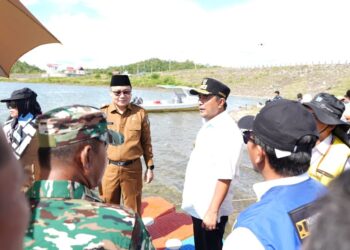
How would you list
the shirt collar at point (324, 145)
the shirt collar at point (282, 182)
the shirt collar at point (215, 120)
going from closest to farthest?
the shirt collar at point (282, 182) < the shirt collar at point (324, 145) < the shirt collar at point (215, 120)

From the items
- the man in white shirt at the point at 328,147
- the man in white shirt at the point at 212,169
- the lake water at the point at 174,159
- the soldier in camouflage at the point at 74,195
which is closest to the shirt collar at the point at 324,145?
the man in white shirt at the point at 328,147

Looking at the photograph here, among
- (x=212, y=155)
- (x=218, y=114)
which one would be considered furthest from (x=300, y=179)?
(x=218, y=114)

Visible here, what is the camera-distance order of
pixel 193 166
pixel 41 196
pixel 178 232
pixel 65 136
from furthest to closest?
pixel 178 232 < pixel 193 166 < pixel 65 136 < pixel 41 196

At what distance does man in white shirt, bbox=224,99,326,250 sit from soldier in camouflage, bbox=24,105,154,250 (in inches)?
18.1

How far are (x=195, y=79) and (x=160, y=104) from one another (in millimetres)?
39772

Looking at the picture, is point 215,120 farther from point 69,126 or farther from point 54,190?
point 54,190

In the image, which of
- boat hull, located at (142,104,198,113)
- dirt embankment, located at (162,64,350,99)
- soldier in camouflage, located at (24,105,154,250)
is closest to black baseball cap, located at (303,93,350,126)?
soldier in camouflage, located at (24,105,154,250)

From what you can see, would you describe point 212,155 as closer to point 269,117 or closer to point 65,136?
point 269,117

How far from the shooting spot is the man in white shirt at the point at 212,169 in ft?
10.3

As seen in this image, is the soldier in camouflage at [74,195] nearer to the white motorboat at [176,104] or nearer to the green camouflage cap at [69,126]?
the green camouflage cap at [69,126]

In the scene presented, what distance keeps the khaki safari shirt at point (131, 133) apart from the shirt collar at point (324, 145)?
2.20 metres

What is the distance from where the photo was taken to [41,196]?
1518 millimetres

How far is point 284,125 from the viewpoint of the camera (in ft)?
5.98

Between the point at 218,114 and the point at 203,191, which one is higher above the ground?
the point at 218,114
